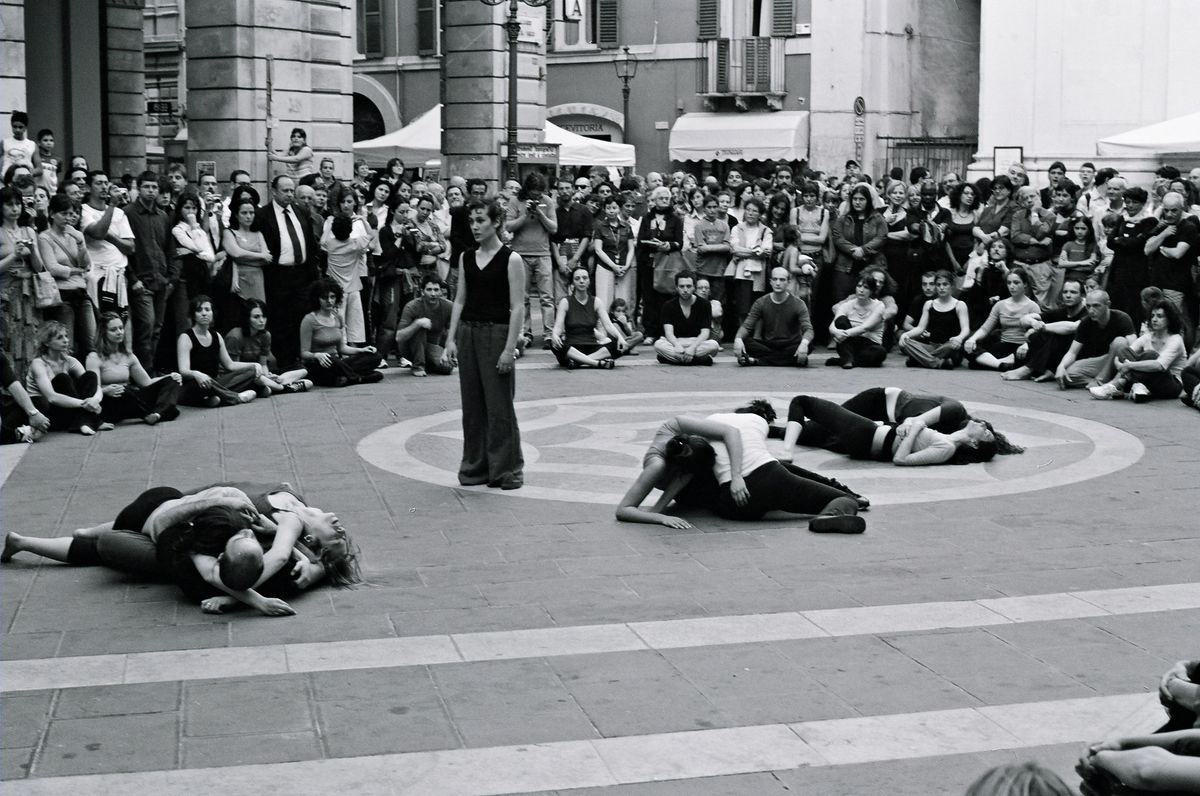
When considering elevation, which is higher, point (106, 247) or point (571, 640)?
point (106, 247)

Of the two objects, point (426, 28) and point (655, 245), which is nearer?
point (655, 245)

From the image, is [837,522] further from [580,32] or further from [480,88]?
[580,32]

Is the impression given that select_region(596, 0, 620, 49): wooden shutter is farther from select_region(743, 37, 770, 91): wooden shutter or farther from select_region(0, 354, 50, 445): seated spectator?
select_region(0, 354, 50, 445): seated spectator

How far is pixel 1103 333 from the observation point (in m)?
14.6

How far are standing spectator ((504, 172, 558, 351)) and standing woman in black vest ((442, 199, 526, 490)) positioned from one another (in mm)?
7042

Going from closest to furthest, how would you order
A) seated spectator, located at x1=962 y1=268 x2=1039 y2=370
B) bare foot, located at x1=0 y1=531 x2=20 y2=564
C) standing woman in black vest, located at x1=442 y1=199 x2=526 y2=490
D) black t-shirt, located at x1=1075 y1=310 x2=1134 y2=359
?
bare foot, located at x1=0 y1=531 x2=20 y2=564, standing woman in black vest, located at x1=442 y1=199 x2=526 y2=490, black t-shirt, located at x1=1075 y1=310 x2=1134 y2=359, seated spectator, located at x1=962 y1=268 x2=1039 y2=370

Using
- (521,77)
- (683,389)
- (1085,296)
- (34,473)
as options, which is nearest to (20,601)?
(34,473)

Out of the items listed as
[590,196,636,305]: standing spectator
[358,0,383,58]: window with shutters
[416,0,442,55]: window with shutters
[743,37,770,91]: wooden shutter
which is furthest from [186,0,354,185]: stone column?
[358,0,383,58]: window with shutters

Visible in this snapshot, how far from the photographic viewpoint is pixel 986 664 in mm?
6441

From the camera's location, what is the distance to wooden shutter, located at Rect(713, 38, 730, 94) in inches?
1470

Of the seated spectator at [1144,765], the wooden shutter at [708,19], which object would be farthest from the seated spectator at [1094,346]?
the wooden shutter at [708,19]

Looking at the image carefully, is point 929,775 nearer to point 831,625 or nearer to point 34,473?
point 831,625

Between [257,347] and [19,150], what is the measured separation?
363 cm

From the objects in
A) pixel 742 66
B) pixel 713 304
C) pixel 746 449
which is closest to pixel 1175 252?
pixel 713 304
